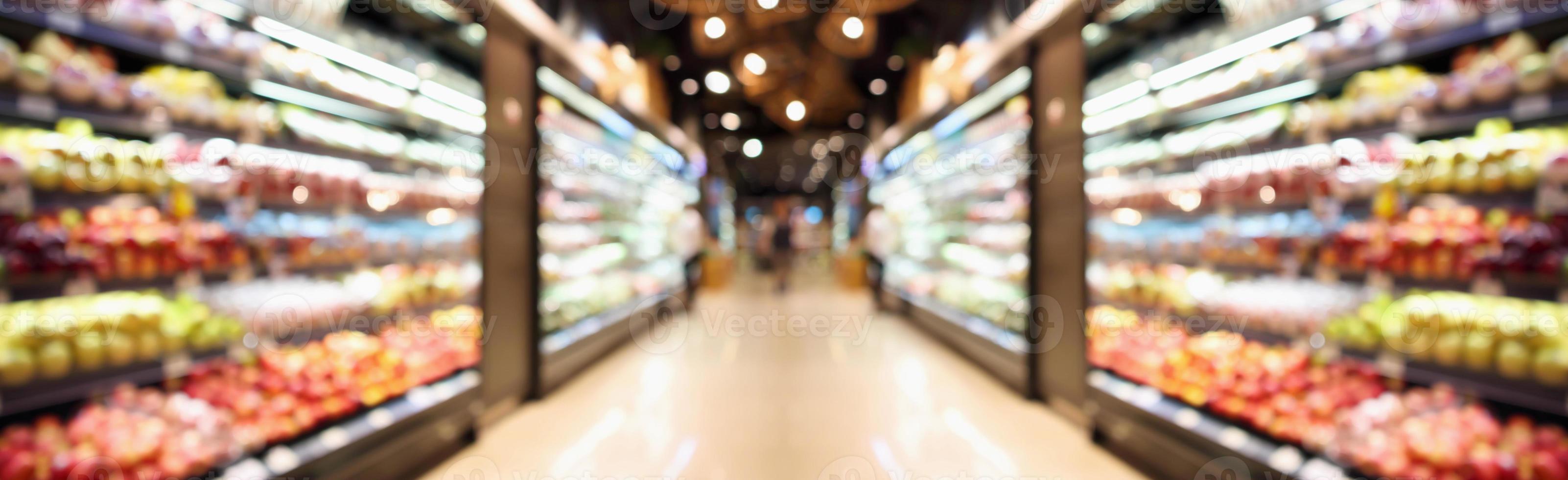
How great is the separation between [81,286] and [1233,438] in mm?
4098

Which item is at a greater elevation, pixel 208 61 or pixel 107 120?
pixel 208 61

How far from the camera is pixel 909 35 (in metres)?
7.06

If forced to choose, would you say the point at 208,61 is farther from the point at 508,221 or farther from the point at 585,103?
the point at 585,103

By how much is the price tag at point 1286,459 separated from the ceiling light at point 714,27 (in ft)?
13.1

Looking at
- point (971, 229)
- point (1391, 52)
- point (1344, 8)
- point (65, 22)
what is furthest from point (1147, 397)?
point (65, 22)

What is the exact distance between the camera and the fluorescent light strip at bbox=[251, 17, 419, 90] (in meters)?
2.23

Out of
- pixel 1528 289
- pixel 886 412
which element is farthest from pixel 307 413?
pixel 1528 289

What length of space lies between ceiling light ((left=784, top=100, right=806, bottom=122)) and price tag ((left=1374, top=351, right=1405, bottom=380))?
5605 mm

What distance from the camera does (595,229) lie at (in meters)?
5.54

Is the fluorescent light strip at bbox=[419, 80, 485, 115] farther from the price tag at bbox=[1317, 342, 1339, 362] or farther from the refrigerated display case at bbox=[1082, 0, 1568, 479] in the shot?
the price tag at bbox=[1317, 342, 1339, 362]

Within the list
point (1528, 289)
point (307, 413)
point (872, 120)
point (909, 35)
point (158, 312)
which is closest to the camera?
point (1528, 289)

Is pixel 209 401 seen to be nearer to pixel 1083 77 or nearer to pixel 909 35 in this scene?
pixel 1083 77

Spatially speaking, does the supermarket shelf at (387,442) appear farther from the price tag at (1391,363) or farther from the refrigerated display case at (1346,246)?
the price tag at (1391,363)

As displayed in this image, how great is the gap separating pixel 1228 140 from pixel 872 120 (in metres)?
7.43
